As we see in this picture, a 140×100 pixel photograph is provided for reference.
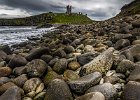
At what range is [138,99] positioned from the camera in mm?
6273

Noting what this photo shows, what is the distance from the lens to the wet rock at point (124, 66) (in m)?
8.15

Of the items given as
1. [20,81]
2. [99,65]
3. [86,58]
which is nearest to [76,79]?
[99,65]

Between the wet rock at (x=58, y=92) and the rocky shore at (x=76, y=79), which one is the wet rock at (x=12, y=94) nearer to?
the rocky shore at (x=76, y=79)

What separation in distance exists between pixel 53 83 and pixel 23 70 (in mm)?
2479

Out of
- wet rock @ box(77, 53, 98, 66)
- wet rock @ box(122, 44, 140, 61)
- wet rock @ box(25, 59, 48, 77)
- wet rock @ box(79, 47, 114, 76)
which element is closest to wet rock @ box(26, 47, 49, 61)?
wet rock @ box(25, 59, 48, 77)

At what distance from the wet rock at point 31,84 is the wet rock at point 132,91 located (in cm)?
283

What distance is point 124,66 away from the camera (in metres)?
8.28

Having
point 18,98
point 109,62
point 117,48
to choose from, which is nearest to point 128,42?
point 117,48

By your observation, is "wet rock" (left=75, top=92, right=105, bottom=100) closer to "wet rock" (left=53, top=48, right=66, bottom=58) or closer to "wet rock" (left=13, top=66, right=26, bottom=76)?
"wet rock" (left=13, top=66, right=26, bottom=76)

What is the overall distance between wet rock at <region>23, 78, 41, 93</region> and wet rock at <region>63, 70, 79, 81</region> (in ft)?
2.86

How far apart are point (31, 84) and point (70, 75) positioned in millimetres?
1291

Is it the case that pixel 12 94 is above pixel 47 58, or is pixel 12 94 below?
below

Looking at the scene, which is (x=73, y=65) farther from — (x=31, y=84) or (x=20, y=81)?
(x=20, y=81)

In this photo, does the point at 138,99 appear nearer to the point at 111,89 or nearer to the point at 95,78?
the point at 111,89
